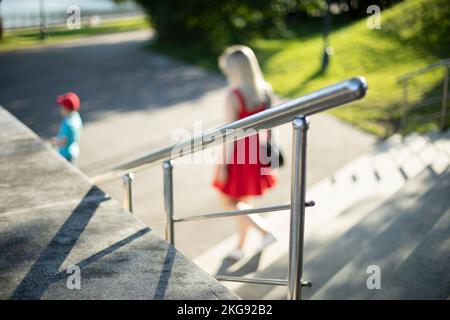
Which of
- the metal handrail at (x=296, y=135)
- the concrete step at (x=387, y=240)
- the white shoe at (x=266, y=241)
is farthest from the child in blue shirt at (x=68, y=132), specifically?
the metal handrail at (x=296, y=135)

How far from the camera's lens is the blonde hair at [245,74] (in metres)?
4.64

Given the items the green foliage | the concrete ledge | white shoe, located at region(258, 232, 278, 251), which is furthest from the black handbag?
the green foliage

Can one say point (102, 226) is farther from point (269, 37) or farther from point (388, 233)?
point (269, 37)

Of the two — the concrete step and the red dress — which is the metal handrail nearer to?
the concrete step

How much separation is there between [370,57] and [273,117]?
13.8m

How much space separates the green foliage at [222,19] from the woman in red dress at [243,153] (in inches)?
534

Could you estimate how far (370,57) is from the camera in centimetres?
1495

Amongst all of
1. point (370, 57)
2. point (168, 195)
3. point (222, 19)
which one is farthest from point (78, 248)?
point (222, 19)

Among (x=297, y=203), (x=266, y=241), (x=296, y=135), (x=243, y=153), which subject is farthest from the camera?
(x=266, y=241)

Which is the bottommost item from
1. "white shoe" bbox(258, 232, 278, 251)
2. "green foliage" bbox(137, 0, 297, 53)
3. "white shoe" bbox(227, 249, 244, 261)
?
"white shoe" bbox(227, 249, 244, 261)

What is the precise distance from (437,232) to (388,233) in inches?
31.7

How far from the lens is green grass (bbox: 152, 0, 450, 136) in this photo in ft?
34.3

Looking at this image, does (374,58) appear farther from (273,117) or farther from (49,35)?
(49,35)

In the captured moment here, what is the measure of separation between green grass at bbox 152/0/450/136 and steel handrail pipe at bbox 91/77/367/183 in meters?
7.23
